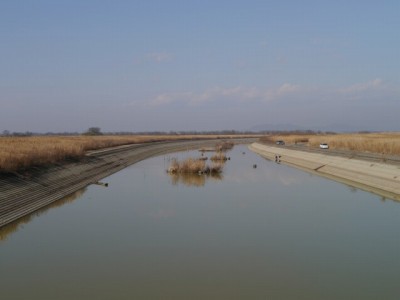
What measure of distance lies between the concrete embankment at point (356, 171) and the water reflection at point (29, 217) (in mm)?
17514

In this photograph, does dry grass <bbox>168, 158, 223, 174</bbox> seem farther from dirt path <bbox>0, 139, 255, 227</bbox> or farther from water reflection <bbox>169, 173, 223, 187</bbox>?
dirt path <bbox>0, 139, 255, 227</bbox>

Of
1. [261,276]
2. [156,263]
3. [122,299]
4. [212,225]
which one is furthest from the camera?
[212,225]

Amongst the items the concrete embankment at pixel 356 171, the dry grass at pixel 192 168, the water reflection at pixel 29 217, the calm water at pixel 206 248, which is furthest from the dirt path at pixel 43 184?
the concrete embankment at pixel 356 171

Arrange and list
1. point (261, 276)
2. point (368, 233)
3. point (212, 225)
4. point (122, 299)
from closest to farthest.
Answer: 1. point (122, 299)
2. point (261, 276)
3. point (368, 233)
4. point (212, 225)

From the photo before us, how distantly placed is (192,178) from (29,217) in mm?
→ 16403

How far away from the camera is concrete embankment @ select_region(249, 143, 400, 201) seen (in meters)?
26.7

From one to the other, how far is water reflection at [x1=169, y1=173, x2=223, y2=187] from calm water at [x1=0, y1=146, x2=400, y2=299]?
5.93m

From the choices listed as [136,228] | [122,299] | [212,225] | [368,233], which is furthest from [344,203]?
[122,299]

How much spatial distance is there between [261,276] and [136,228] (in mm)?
6909

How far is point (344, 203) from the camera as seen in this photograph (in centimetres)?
2320

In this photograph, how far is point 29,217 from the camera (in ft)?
63.1

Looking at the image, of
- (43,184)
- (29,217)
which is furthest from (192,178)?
(29,217)

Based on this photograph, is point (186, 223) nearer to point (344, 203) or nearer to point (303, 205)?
point (303, 205)

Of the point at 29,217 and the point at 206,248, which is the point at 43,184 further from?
the point at 206,248
